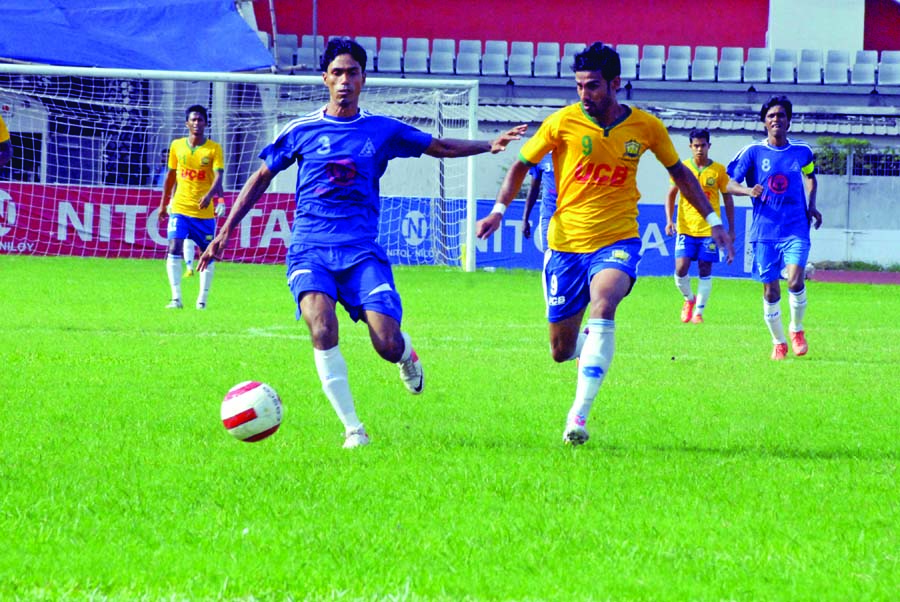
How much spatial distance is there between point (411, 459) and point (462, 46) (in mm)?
33367

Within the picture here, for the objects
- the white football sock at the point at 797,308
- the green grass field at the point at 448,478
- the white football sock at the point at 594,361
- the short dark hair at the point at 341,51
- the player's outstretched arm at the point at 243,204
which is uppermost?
the short dark hair at the point at 341,51

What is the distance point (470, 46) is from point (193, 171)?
75.7 ft

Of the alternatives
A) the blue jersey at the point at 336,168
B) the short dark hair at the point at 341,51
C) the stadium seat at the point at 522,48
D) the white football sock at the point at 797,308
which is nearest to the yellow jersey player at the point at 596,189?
the blue jersey at the point at 336,168

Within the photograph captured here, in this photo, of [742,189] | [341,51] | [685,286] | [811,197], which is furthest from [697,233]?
[341,51]

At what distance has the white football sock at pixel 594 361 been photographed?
22.0ft

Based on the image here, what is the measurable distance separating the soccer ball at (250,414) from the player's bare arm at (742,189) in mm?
6104

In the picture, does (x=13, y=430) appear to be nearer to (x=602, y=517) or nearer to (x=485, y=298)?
(x=602, y=517)

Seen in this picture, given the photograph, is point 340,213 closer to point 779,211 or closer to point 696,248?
point 779,211

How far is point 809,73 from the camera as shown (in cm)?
3809

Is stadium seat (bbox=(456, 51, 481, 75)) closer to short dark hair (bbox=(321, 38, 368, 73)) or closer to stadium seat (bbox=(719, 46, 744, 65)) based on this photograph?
stadium seat (bbox=(719, 46, 744, 65))

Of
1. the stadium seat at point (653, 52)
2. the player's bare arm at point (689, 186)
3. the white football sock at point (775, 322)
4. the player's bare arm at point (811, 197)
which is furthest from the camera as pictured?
the stadium seat at point (653, 52)

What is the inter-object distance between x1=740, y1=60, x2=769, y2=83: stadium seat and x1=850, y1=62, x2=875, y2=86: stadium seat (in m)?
2.40

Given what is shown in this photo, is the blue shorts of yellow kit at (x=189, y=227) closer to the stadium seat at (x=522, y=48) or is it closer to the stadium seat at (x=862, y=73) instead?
the stadium seat at (x=522, y=48)

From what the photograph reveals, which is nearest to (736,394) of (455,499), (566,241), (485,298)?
(566,241)
